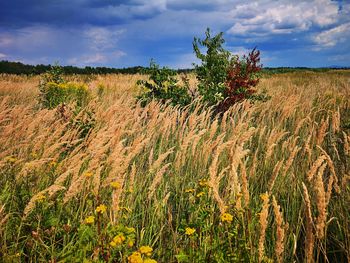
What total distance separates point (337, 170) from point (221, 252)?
2019 mm

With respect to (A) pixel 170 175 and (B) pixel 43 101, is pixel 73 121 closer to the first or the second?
(A) pixel 170 175

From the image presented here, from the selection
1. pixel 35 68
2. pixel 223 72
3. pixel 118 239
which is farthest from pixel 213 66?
pixel 35 68

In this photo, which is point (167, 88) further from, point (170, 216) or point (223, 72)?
point (170, 216)

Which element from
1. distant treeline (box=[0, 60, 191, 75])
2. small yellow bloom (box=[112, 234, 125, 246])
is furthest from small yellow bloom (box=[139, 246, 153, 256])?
distant treeline (box=[0, 60, 191, 75])

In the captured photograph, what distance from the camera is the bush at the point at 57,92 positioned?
28.5 ft

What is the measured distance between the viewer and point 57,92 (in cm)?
898

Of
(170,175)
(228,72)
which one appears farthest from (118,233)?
(228,72)

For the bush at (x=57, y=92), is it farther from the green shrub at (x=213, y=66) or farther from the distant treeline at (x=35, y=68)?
the distant treeline at (x=35, y=68)

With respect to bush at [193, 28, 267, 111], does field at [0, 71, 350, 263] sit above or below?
below

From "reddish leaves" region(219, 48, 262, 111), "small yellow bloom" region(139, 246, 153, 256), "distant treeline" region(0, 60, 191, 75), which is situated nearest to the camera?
"small yellow bloom" region(139, 246, 153, 256)

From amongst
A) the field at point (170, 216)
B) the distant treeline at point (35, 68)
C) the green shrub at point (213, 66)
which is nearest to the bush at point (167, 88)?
the green shrub at point (213, 66)

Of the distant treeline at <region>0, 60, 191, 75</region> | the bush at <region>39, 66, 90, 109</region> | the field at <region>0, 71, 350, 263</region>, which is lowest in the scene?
the field at <region>0, 71, 350, 263</region>

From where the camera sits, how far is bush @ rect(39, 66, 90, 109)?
8672 millimetres

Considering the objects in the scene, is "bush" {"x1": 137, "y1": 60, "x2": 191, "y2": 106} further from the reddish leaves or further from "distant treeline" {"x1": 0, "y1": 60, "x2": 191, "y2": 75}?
"distant treeline" {"x1": 0, "y1": 60, "x2": 191, "y2": 75}
